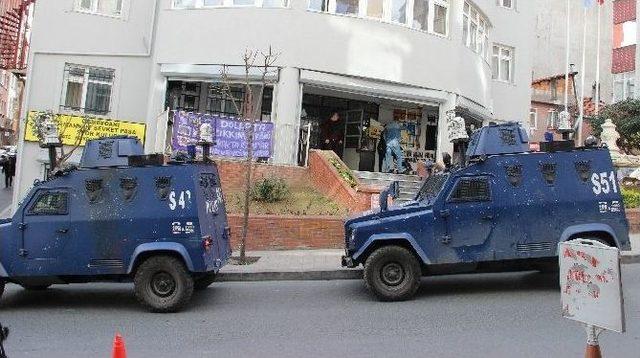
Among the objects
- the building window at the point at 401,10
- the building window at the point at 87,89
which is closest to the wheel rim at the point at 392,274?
the building window at the point at 401,10

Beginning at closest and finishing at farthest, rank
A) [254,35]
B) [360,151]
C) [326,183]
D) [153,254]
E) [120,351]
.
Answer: [120,351], [153,254], [326,183], [254,35], [360,151]

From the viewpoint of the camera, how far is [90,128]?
1778cm

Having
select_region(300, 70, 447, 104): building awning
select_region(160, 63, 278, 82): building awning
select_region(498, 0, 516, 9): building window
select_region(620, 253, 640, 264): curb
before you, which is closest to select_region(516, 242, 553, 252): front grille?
select_region(620, 253, 640, 264): curb

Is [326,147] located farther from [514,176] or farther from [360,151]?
[514,176]

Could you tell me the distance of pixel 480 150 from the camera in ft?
28.5

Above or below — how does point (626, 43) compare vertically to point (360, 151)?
above

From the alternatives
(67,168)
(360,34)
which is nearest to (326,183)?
(360,34)

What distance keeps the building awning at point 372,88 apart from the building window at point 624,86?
23307 mm

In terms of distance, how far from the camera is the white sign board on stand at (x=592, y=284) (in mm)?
3648

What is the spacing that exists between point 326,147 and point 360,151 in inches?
53.1

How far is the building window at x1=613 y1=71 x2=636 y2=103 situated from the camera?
3547cm

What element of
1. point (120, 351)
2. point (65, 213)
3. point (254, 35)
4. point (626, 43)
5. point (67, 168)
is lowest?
point (120, 351)

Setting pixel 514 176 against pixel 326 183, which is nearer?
pixel 514 176

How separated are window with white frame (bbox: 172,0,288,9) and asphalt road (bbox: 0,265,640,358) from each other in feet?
31.3
